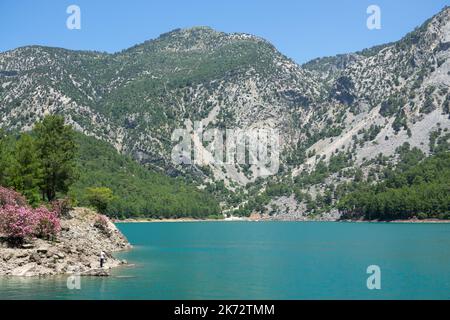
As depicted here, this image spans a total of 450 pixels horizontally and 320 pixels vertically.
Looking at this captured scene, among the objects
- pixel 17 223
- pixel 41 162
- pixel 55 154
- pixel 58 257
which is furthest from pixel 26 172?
pixel 58 257

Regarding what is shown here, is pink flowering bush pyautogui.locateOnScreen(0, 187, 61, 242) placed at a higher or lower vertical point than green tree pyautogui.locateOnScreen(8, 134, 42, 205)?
lower

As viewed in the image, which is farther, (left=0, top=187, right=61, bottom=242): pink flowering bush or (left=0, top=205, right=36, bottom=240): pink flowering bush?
(left=0, top=187, right=61, bottom=242): pink flowering bush

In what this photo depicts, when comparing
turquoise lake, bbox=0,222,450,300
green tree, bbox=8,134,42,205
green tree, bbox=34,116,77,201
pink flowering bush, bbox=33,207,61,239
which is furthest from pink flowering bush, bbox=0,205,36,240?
green tree, bbox=34,116,77,201

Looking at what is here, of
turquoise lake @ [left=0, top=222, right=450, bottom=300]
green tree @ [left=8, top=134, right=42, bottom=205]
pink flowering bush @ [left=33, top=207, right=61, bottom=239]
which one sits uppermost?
green tree @ [left=8, top=134, right=42, bottom=205]

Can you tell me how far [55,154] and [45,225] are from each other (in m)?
23.3

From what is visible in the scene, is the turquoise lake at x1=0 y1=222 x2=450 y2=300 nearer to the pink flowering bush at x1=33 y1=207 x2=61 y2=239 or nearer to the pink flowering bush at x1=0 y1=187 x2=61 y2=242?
the pink flowering bush at x1=0 y1=187 x2=61 y2=242

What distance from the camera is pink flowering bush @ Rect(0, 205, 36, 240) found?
67.1 m

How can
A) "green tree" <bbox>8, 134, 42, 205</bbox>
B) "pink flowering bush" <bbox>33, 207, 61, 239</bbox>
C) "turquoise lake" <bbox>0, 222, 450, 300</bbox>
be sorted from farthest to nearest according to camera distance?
"green tree" <bbox>8, 134, 42, 205</bbox> → "pink flowering bush" <bbox>33, 207, 61, 239</bbox> → "turquoise lake" <bbox>0, 222, 450, 300</bbox>

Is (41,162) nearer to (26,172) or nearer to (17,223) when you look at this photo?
(26,172)

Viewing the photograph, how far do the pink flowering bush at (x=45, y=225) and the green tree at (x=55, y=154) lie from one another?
1924cm

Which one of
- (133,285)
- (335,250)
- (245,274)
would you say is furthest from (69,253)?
(335,250)

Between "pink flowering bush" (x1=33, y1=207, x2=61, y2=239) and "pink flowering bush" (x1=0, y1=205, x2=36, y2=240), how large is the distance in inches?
24.4

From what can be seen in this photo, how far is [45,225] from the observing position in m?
70.5

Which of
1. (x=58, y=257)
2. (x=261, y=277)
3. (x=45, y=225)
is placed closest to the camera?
(x=261, y=277)
